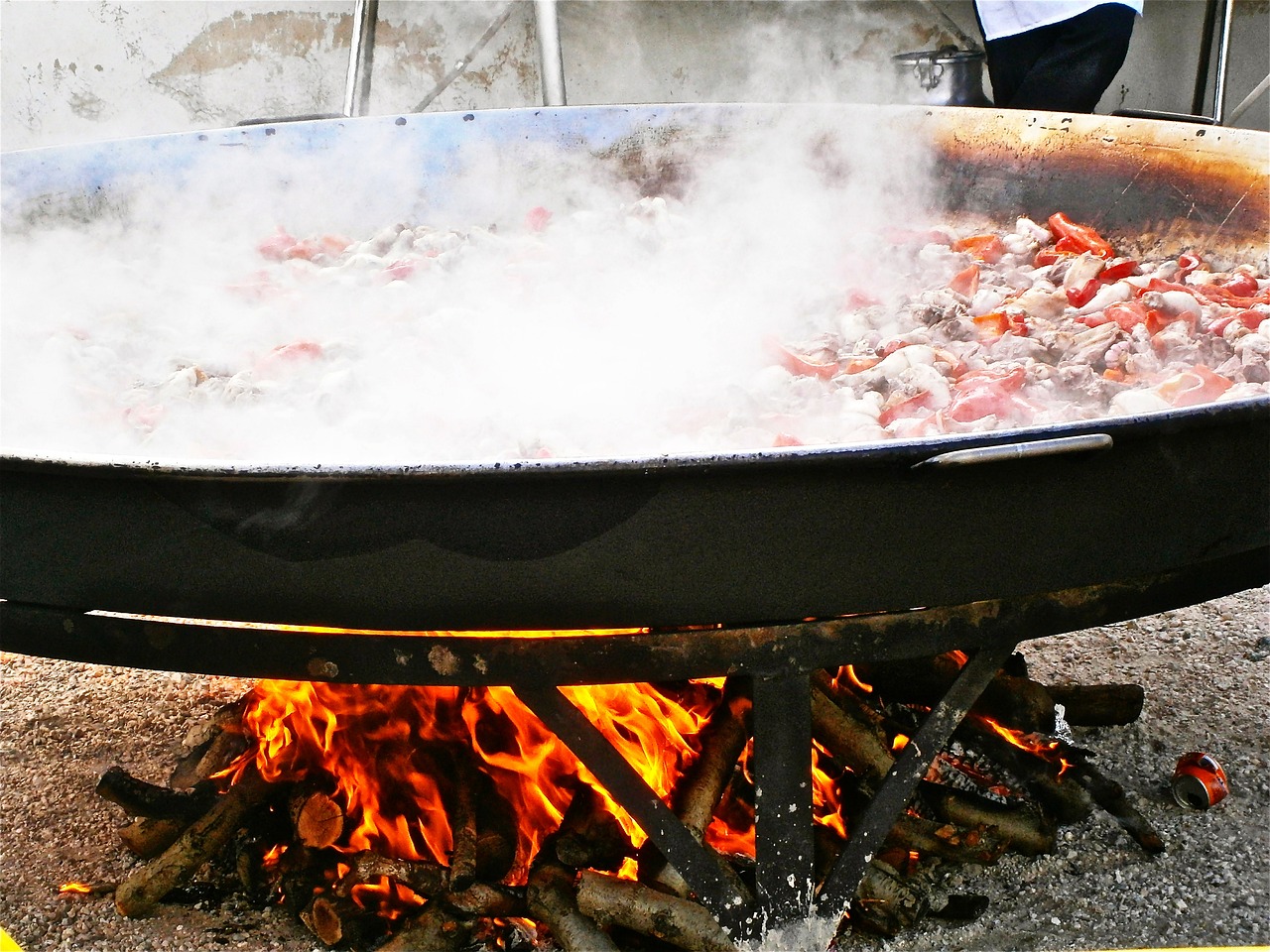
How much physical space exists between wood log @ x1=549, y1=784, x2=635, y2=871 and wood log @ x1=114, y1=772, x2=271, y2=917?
0.52 m

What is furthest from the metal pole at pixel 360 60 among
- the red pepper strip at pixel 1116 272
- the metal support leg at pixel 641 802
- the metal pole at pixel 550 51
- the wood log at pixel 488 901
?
the metal support leg at pixel 641 802

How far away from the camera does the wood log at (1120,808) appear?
6.29 feet

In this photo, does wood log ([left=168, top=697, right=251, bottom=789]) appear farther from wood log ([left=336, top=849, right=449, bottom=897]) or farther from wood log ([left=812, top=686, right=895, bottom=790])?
wood log ([left=812, top=686, right=895, bottom=790])

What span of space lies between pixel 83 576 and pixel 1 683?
1647mm

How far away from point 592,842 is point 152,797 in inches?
31.6

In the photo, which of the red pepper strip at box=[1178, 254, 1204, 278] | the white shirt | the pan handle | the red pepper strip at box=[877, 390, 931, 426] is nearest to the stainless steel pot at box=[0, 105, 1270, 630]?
the pan handle

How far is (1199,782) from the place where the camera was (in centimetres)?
201

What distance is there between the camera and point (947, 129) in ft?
9.96

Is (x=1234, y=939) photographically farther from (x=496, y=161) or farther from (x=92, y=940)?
(x=496, y=161)

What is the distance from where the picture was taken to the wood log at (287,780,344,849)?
5.89ft

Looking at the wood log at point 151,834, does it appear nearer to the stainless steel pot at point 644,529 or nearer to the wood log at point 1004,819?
the stainless steel pot at point 644,529

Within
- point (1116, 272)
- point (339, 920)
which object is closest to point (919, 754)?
point (339, 920)

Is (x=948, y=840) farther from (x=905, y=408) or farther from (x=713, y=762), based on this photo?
(x=905, y=408)

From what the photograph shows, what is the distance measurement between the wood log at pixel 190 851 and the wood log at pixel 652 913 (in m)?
0.62
